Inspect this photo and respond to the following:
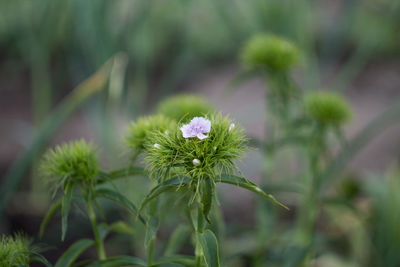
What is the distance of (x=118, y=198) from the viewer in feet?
2.40

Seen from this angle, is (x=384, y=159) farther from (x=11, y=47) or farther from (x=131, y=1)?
(x=11, y=47)

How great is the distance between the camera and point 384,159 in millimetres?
2262

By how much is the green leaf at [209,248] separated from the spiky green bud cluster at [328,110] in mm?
567

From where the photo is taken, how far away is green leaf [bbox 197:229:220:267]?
2.09 ft

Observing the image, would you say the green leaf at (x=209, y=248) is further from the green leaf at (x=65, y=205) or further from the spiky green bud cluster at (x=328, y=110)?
the spiky green bud cluster at (x=328, y=110)

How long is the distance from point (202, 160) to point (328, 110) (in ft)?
1.93

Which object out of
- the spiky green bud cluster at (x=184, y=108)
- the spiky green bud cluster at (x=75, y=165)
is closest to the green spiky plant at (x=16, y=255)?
the spiky green bud cluster at (x=75, y=165)

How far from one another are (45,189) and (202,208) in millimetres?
1450

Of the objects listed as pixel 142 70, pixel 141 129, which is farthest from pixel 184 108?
pixel 142 70

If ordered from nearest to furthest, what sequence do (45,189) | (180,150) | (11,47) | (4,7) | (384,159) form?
(180,150), (45,189), (384,159), (4,7), (11,47)

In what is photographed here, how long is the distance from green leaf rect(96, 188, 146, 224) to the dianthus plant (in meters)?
0.08

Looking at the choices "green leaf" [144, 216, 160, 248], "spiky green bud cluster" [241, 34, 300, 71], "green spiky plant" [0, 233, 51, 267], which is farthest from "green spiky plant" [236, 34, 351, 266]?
"green spiky plant" [0, 233, 51, 267]

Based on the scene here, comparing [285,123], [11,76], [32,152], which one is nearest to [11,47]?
[11,76]

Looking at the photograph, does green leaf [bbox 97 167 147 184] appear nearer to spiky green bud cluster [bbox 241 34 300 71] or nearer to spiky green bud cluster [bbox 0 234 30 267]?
spiky green bud cluster [bbox 0 234 30 267]
